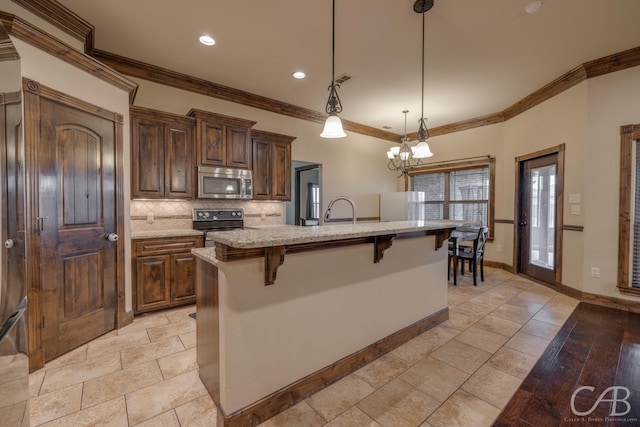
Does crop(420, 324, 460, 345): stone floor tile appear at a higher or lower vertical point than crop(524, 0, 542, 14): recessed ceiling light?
lower

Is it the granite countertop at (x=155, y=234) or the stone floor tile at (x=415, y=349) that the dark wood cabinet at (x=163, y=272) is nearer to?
the granite countertop at (x=155, y=234)

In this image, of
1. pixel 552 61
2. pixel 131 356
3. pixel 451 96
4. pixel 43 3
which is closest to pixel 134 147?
pixel 43 3

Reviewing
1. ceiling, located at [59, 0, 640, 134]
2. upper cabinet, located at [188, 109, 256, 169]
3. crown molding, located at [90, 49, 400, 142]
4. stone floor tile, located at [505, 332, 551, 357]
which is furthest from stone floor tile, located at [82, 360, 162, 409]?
crown molding, located at [90, 49, 400, 142]

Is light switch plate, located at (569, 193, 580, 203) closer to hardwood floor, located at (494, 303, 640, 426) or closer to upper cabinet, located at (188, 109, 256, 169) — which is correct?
hardwood floor, located at (494, 303, 640, 426)

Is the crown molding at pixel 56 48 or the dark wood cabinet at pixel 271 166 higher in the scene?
the crown molding at pixel 56 48

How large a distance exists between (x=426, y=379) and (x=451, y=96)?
170 inches

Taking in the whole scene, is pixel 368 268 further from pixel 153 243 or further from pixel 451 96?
pixel 451 96

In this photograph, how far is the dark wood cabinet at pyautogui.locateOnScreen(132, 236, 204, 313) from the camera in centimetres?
308

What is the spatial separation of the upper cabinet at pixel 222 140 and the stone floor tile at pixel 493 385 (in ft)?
11.5

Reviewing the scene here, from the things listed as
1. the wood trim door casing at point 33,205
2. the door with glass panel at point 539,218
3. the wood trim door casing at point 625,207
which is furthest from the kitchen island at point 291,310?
the door with glass panel at point 539,218

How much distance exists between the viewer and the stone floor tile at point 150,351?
7.48ft

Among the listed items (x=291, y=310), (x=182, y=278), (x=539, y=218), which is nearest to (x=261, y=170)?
(x=182, y=278)

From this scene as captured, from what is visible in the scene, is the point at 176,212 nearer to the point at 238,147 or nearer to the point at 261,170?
the point at 238,147

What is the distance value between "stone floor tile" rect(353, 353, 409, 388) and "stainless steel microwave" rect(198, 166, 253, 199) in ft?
9.02
